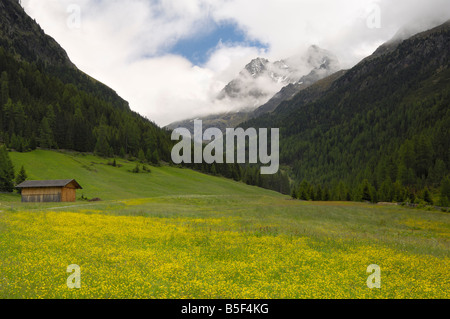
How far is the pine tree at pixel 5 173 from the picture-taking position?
62875mm

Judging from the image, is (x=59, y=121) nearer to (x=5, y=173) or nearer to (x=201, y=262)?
(x=5, y=173)

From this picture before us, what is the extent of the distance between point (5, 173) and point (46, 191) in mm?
10738

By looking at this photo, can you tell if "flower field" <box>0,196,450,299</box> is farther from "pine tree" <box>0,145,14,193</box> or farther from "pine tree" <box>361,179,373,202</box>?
"pine tree" <box>361,179,373,202</box>

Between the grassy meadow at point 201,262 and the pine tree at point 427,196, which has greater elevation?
the grassy meadow at point 201,262

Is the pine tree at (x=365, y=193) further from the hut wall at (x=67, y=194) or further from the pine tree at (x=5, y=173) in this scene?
the pine tree at (x=5, y=173)

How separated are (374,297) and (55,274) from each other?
13.3 meters

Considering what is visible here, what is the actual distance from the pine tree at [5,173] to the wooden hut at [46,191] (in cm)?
585

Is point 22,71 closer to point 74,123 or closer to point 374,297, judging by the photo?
point 74,123

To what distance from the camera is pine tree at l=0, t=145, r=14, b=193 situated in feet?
206

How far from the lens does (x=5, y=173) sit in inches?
2511

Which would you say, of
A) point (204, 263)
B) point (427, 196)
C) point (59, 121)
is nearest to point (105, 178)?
point (59, 121)

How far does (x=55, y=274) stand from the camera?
37.6 ft

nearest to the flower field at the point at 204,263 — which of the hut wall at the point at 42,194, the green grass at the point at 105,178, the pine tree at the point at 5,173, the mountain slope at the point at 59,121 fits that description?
the hut wall at the point at 42,194
